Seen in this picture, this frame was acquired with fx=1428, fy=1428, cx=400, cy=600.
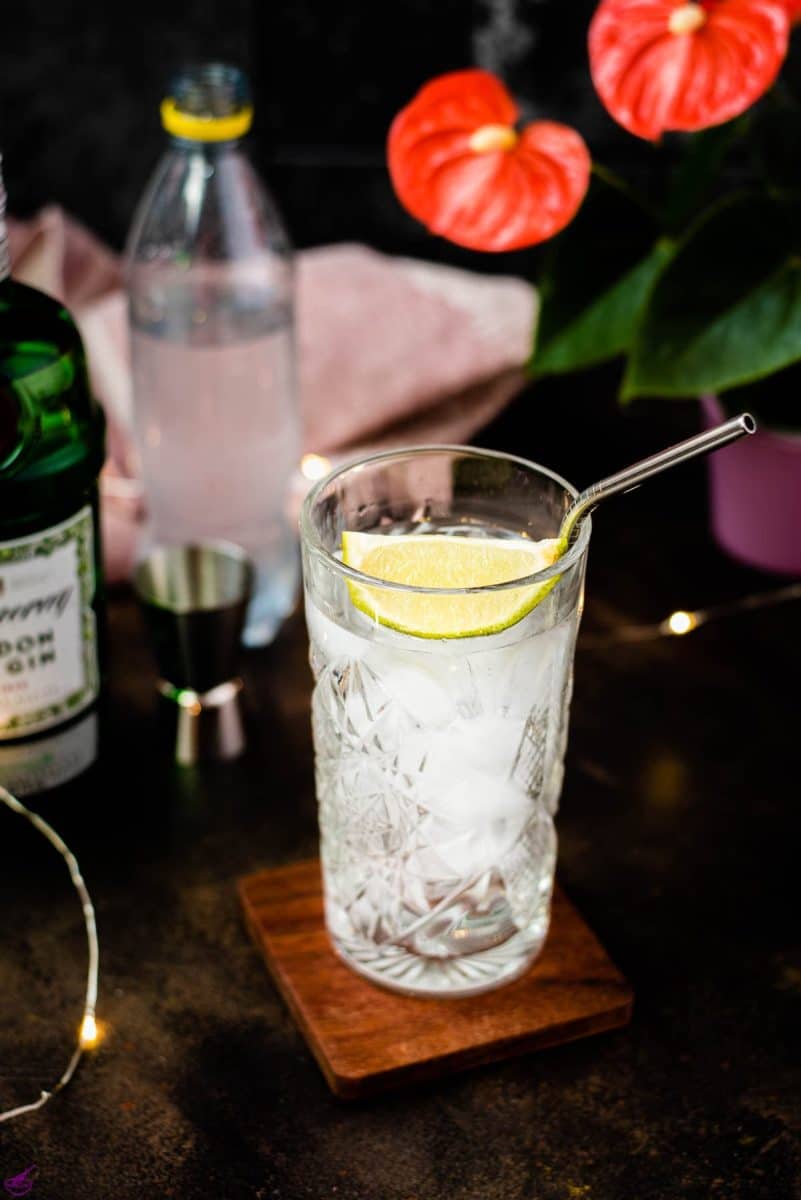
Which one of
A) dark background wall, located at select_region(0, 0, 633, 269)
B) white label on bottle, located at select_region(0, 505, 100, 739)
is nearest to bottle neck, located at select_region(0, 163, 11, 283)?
white label on bottle, located at select_region(0, 505, 100, 739)

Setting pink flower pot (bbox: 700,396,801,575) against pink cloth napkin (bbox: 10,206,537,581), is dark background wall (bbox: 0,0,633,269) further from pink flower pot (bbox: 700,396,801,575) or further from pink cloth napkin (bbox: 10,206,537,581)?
pink flower pot (bbox: 700,396,801,575)

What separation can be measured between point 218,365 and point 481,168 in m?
0.31

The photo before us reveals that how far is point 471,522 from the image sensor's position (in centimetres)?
67

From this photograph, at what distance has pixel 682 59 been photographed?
74 cm

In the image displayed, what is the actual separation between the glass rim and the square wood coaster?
0.20 m

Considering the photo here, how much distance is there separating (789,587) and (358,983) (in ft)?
1.63

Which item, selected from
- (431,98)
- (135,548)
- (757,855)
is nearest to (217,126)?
(431,98)

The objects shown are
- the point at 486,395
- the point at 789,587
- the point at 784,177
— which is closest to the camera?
the point at 784,177

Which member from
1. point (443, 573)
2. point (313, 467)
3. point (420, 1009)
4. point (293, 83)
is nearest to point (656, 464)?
point (443, 573)

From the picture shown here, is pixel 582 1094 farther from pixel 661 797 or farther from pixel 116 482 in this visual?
pixel 116 482

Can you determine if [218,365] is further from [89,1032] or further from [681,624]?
[89,1032]

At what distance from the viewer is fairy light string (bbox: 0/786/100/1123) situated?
2.09 ft

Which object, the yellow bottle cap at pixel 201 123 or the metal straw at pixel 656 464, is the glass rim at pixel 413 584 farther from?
the yellow bottle cap at pixel 201 123

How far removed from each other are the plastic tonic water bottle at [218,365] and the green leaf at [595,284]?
0.71ft
